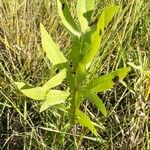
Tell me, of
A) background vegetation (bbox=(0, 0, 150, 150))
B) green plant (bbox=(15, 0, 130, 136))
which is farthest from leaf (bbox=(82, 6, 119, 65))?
background vegetation (bbox=(0, 0, 150, 150))

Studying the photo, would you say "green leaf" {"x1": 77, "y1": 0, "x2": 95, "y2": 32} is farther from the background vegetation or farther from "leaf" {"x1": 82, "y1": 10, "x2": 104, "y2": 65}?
the background vegetation

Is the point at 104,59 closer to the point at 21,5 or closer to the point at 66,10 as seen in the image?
the point at 21,5

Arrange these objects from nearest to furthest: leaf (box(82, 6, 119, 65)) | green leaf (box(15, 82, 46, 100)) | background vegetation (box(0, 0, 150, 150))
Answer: leaf (box(82, 6, 119, 65)) < green leaf (box(15, 82, 46, 100)) < background vegetation (box(0, 0, 150, 150))

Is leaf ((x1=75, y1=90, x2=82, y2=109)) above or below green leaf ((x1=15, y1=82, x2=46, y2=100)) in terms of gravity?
below

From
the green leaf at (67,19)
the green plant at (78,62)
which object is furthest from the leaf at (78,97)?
the green leaf at (67,19)

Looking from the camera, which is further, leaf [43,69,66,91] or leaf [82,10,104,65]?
leaf [43,69,66,91]

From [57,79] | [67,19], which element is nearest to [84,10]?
[67,19]
